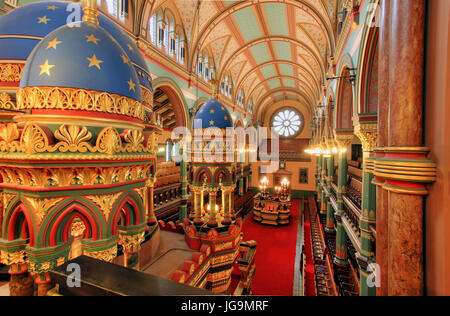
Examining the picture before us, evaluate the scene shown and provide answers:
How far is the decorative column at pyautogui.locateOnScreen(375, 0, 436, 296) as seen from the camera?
1334 millimetres

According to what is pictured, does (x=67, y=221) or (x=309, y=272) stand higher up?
(x=67, y=221)

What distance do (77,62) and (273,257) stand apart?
33.4 ft

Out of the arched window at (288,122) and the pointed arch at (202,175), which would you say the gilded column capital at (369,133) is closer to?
Answer: the pointed arch at (202,175)

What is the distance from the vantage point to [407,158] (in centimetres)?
139

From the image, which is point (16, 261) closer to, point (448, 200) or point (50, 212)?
point (50, 212)

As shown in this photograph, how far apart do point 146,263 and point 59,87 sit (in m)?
4.73

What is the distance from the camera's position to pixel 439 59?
4.26ft

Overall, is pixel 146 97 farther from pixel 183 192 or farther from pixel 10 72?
pixel 183 192

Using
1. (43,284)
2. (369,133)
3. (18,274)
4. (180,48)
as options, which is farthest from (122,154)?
(180,48)

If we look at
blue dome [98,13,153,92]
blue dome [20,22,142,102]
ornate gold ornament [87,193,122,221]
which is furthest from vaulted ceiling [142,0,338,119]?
ornate gold ornament [87,193,122,221]

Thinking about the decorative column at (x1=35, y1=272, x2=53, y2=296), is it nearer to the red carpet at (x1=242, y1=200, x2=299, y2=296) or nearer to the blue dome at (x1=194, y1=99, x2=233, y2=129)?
the blue dome at (x1=194, y1=99, x2=233, y2=129)

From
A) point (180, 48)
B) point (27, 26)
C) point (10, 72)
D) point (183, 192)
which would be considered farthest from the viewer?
point (183, 192)

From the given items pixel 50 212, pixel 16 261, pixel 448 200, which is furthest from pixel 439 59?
pixel 16 261

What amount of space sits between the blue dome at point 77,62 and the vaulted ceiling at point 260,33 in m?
8.27
